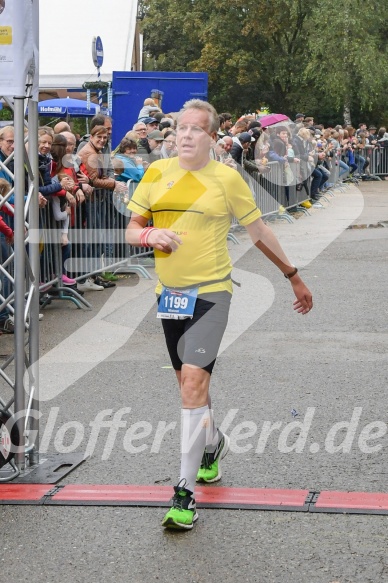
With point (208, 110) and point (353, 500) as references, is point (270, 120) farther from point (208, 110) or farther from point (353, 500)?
point (353, 500)

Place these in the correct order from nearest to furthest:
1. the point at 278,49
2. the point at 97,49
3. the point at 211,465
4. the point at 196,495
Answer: the point at 196,495 < the point at 211,465 < the point at 97,49 < the point at 278,49

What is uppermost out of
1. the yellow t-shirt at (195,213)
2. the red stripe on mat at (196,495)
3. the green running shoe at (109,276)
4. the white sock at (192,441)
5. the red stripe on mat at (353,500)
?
the yellow t-shirt at (195,213)

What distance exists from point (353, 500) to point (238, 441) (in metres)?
1.24

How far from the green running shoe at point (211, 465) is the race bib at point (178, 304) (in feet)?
2.80

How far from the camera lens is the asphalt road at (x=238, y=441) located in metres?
4.64

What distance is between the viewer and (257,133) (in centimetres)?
2017

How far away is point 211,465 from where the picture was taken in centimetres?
581

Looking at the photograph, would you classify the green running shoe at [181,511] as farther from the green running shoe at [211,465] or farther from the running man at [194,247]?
the green running shoe at [211,465]

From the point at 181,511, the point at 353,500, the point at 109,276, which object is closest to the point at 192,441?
the point at 181,511

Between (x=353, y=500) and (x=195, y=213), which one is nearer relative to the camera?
(x=195, y=213)

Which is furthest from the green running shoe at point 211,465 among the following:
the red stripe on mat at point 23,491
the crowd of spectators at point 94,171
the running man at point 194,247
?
the crowd of spectators at point 94,171

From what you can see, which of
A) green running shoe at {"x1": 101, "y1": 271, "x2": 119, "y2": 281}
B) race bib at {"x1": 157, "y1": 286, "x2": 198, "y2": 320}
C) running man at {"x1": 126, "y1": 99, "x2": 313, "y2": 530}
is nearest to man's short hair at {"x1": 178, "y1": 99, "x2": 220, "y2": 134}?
running man at {"x1": 126, "y1": 99, "x2": 313, "y2": 530}

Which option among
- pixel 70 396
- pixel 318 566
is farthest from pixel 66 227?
pixel 318 566

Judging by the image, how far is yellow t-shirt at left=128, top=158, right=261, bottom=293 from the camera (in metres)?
5.28
